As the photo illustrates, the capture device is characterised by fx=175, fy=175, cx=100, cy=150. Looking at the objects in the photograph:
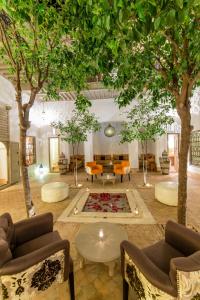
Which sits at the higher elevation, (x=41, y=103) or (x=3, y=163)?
(x=41, y=103)

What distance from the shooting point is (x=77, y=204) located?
16.4ft

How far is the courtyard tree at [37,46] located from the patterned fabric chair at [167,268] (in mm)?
2447

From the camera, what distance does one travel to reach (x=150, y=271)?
5.08 ft

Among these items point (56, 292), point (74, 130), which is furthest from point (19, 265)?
point (74, 130)

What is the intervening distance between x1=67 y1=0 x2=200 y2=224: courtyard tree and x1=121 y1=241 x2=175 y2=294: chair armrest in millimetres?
1316

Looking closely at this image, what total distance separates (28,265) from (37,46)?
3.08 m

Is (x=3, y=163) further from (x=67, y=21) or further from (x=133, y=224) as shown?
(x=67, y=21)

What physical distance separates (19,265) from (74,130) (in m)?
6.10

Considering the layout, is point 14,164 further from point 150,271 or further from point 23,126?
point 150,271

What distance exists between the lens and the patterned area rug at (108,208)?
13.2 ft

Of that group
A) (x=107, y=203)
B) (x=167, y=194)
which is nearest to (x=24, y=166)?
(x=107, y=203)

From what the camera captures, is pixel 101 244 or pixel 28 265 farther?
pixel 101 244


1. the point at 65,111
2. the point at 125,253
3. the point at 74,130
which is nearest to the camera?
the point at 125,253

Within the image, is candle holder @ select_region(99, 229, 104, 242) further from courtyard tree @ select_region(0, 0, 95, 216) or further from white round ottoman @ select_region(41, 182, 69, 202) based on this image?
white round ottoman @ select_region(41, 182, 69, 202)
